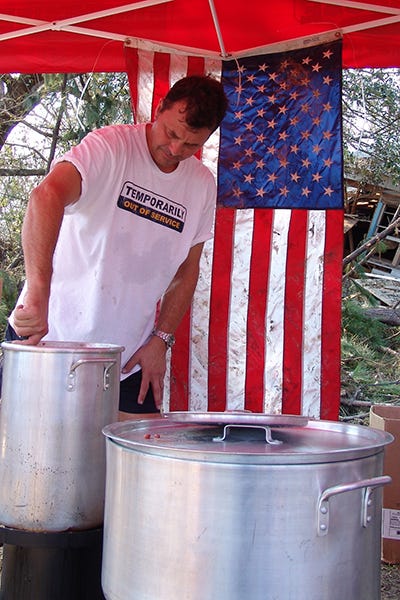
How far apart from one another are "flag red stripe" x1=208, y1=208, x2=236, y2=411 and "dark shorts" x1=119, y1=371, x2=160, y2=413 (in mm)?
1047

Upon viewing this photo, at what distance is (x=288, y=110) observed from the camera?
338 cm

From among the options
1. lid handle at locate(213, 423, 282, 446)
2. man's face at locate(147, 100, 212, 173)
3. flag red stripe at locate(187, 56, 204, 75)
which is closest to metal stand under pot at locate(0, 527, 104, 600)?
lid handle at locate(213, 423, 282, 446)

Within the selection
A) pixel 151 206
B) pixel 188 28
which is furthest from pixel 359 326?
pixel 151 206

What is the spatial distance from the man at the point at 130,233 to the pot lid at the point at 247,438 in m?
0.83

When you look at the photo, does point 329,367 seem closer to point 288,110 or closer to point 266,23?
point 288,110

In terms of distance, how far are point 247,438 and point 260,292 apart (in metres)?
2.18

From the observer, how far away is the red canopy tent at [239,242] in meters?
3.17

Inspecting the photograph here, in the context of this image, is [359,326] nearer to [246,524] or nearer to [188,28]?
[188,28]

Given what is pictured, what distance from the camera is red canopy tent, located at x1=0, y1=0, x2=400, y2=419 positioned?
317 centimetres

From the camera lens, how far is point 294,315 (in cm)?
339

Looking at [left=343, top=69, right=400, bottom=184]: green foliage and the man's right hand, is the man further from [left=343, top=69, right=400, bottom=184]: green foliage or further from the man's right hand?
[left=343, top=69, right=400, bottom=184]: green foliage

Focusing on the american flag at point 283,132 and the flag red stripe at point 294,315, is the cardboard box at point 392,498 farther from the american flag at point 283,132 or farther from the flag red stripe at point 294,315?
the american flag at point 283,132

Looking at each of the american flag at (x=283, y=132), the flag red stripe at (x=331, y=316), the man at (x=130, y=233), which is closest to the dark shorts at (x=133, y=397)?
the man at (x=130, y=233)

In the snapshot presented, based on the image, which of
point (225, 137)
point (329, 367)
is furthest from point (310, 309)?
point (225, 137)
